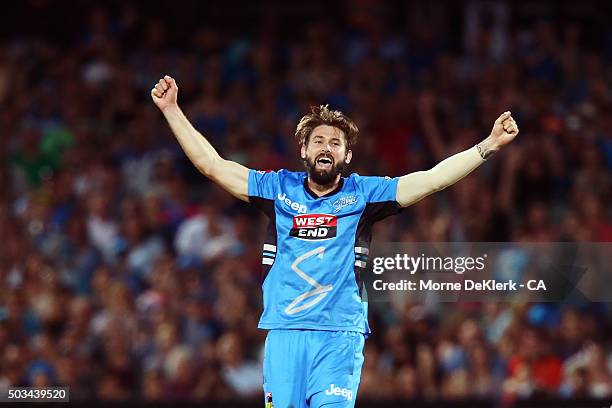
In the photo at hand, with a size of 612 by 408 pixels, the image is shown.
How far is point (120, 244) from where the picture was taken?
13.2 meters

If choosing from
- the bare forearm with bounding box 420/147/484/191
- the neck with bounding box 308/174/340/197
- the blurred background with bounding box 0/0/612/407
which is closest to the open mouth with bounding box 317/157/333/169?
the neck with bounding box 308/174/340/197

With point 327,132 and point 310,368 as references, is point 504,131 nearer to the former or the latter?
point 327,132

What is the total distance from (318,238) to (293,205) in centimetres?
29

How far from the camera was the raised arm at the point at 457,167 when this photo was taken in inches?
278

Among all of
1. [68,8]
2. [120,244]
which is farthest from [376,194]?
[68,8]

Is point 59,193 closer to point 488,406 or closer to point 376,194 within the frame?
point 488,406

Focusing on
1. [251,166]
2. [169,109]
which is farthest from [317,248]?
[251,166]

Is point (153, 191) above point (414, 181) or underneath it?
above

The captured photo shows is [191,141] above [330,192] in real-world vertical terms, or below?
above

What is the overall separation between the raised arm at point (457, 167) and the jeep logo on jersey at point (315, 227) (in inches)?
18.1

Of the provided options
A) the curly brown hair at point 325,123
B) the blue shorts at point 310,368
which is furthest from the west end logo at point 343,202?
the blue shorts at point 310,368

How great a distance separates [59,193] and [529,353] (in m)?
5.98

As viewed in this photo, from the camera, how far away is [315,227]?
23.2 feet

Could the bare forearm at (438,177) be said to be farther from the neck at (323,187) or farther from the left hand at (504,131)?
the neck at (323,187)
